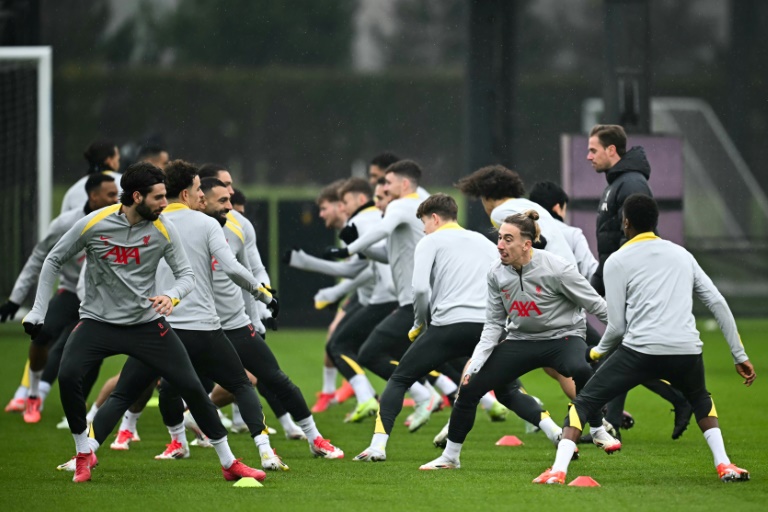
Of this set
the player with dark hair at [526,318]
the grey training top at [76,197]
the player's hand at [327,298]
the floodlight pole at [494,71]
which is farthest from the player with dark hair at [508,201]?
the floodlight pole at [494,71]

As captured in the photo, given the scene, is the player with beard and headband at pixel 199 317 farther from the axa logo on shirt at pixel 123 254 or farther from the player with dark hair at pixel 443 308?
the player with dark hair at pixel 443 308

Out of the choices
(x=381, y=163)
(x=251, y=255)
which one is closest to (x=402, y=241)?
(x=251, y=255)

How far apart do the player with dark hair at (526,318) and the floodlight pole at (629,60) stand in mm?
8454

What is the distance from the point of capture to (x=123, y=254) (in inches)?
302

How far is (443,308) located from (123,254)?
2.11m

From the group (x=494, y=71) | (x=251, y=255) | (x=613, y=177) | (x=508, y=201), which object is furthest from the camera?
(x=494, y=71)

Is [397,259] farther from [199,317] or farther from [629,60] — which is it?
[629,60]

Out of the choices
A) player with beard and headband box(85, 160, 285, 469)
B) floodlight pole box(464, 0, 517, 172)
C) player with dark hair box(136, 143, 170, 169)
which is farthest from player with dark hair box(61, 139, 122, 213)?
floodlight pole box(464, 0, 517, 172)

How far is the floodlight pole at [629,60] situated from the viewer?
16266mm

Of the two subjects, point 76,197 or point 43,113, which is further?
point 43,113

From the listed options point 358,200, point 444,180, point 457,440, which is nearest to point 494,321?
point 457,440

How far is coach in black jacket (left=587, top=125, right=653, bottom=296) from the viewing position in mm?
9398

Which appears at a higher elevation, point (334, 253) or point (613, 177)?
point (613, 177)

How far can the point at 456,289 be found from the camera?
878cm
